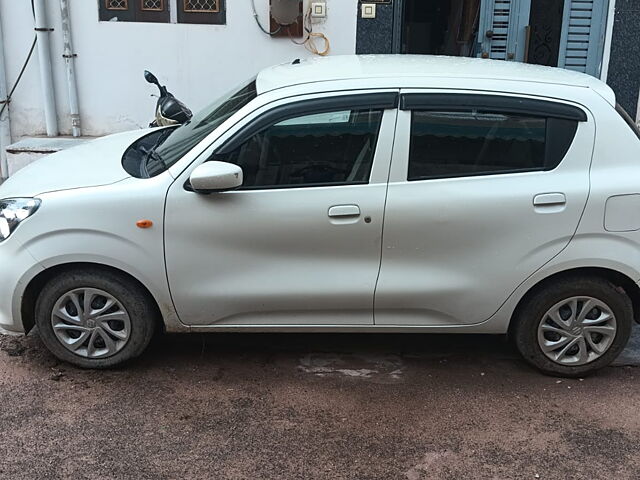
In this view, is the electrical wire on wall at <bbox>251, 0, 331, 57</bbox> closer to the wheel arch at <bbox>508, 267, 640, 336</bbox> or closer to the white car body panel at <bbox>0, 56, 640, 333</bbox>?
the white car body panel at <bbox>0, 56, 640, 333</bbox>

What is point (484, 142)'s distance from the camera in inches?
158

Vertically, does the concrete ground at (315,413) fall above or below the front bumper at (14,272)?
below

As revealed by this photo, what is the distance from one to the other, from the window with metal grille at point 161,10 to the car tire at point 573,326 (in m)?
5.28

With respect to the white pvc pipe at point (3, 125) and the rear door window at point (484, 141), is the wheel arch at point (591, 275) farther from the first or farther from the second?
the white pvc pipe at point (3, 125)

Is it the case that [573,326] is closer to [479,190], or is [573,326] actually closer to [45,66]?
[479,190]

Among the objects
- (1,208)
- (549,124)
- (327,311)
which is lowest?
(327,311)

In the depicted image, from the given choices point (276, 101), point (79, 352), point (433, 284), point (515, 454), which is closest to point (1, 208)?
point (79, 352)

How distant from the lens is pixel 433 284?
406cm

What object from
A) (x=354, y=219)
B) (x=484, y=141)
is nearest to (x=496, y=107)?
(x=484, y=141)

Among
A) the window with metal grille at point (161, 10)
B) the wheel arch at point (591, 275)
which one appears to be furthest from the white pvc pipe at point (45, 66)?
the wheel arch at point (591, 275)

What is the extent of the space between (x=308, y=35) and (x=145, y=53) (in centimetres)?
184

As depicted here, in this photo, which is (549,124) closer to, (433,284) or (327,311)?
(433,284)

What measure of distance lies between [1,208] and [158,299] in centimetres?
102

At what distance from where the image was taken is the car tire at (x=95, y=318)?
13.2ft
